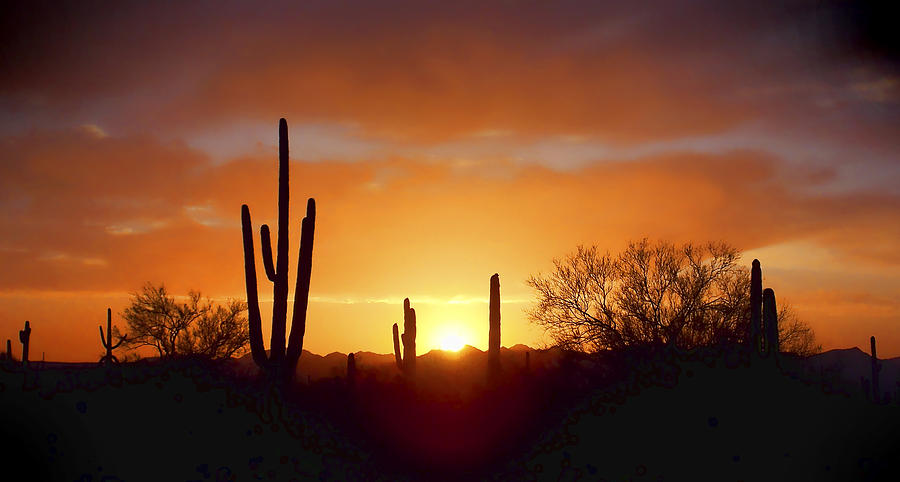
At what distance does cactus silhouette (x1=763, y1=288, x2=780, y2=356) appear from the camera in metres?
25.5

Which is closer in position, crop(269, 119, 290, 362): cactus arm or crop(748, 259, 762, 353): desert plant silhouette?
crop(269, 119, 290, 362): cactus arm

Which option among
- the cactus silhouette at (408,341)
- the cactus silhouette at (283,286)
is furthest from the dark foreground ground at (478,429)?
the cactus silhouette at (408,341)

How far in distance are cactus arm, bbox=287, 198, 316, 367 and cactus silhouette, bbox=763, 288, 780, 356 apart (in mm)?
14349

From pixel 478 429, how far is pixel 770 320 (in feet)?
45.4

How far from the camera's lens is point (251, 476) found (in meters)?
14.2

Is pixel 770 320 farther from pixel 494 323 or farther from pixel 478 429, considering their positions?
pixel 478 429

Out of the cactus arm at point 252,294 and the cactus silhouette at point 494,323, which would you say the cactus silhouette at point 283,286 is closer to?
the cactus arm at point 252,294

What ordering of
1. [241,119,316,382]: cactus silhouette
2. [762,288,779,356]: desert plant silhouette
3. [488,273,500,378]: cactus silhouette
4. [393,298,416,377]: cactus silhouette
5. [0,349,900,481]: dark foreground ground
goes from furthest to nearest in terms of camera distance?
1. [393,298,416,377]: cactus silhouette
2. [488,273,500,378]: cactus silhouette
3. [762,288,779,356]: desert plant silhouette
4. [241,119,316,382]: cactus silhouette
5. [0,349,900,481]: dark foreground ground

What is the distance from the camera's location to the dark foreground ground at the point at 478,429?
→ 14711 mm

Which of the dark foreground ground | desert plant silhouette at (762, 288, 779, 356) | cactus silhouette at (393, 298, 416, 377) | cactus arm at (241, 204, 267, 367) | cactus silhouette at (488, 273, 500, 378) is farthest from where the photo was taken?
cactus silhouette at (393, 298, 416, 377)

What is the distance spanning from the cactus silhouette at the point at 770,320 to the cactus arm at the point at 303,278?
1435 centimetres

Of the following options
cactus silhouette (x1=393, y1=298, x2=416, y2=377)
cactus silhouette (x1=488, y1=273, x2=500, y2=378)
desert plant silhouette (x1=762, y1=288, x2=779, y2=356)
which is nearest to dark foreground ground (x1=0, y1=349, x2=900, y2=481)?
desert plant silhouette (x1=762, y1=288, x2=779, y2=356)

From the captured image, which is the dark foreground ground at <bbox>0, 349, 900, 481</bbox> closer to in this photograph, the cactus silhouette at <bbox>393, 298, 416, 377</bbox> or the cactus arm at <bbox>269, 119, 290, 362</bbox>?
the cactus arm at <bbox>269, 119, 290, 362</bbox>

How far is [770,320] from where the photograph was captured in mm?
26672
